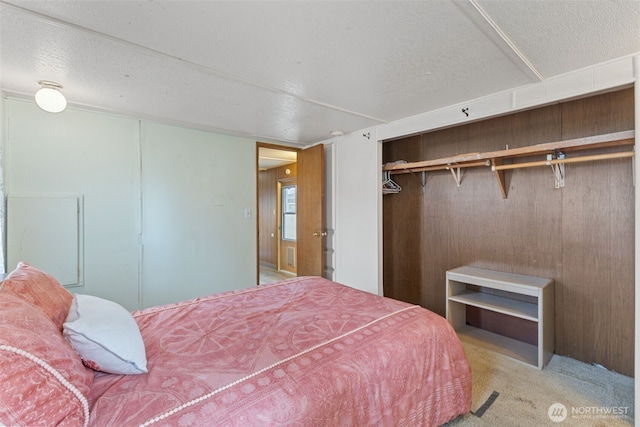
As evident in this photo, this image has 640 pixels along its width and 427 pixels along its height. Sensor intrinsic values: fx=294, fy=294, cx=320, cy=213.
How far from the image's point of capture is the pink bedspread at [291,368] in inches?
38.7

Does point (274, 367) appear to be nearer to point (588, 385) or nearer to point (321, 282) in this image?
point (321, 282)

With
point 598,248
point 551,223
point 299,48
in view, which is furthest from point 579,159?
point 299,48

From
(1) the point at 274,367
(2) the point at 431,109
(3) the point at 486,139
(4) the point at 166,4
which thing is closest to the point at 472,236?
(3) the point at 486,139

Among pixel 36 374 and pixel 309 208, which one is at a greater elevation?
pixel 309 208

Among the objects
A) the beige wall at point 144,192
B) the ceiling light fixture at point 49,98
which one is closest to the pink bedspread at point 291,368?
the beige wall at point 144,192

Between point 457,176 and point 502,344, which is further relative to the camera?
point 457,176

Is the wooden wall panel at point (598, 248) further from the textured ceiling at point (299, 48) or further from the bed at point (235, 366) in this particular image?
the bed at point (235, 366)

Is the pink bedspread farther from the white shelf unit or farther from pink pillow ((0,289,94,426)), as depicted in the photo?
the white shelf unit

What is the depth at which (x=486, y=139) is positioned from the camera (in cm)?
287

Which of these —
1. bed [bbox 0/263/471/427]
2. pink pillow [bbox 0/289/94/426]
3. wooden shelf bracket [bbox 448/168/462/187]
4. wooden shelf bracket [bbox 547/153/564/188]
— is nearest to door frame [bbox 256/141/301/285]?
bed [bbox 0/263/471/427]

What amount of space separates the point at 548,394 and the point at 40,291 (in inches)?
116

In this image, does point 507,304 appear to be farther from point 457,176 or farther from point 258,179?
point 258,179

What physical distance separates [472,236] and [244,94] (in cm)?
254

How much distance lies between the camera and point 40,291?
4.06 feet
